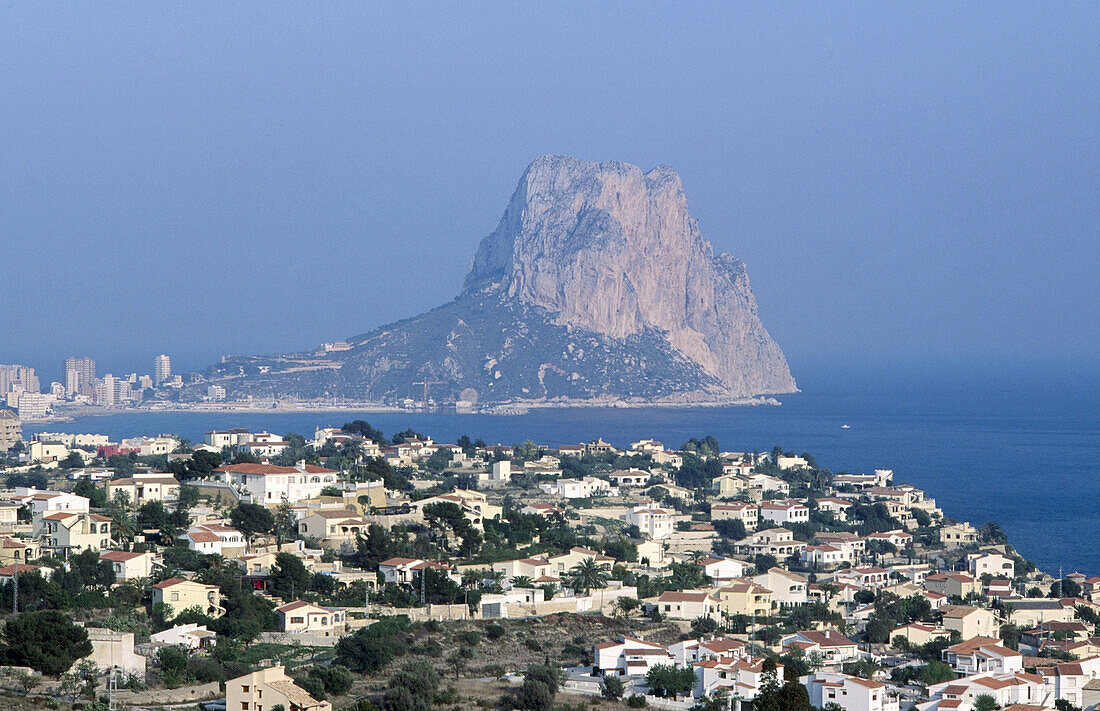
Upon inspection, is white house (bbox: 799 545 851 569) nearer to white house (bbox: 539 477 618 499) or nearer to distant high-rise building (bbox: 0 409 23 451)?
white house (bbox: 539 477 618 499)

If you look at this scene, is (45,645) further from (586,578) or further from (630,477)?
(630,477)


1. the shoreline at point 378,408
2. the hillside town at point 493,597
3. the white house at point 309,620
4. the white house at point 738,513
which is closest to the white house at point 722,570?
the hillside town at point 493,597

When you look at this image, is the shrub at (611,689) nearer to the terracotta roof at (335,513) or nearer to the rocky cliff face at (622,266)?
the terracotta roof at (335,513)

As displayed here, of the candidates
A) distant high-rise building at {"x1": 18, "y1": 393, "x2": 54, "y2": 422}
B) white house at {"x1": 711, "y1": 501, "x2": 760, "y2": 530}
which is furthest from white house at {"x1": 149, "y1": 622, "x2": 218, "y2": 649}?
distant high-rise building at {"x1": 18, "y1": 393, "x2": 54, "y2": 422}

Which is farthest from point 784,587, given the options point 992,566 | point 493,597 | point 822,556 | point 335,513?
point 335,513

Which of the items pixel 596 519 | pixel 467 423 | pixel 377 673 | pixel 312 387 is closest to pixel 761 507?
pixel 596 519

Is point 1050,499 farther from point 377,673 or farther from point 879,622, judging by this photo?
point 377,673
